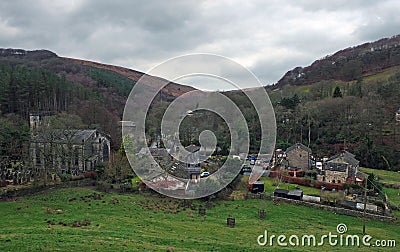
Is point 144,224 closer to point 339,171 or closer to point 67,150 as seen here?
point 67,150

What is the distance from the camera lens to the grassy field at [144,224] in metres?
13.0

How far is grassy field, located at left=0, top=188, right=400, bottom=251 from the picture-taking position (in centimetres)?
1302

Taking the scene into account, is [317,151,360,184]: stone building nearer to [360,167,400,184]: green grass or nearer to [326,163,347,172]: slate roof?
[326,163,347,172]: slate roof

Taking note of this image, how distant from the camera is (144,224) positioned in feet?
56.6

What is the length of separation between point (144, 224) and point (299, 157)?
25.9m

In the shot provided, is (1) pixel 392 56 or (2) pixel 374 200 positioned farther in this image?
(1) pixel 392 56

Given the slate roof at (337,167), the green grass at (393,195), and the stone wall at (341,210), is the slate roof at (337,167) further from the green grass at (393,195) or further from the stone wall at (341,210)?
the stone wall at (341,210)

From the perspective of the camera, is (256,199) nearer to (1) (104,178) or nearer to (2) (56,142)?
(1) (104,178)

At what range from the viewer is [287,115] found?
2114 inches

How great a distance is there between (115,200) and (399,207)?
22.2 metres

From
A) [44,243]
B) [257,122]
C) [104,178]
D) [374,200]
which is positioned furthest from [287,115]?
[44,243]

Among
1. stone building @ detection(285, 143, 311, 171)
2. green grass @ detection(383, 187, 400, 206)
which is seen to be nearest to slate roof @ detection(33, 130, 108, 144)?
stone building @ detection(285, 143, 311, 171)

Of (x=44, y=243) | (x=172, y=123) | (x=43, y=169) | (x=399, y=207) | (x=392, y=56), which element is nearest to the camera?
(x=44, y=243)

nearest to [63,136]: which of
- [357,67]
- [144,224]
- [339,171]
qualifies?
[144,224]
